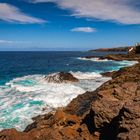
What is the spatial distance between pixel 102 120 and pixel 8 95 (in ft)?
70.1

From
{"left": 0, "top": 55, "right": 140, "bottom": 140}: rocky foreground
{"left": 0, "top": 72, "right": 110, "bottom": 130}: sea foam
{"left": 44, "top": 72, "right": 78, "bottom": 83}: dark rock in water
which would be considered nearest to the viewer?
{"left": 0, "top": 55, "right": 140, "bottom": 140}: rocky foreground

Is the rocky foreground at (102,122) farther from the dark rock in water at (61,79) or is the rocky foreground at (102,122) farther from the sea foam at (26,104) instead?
the dark rock in water at (61,79)

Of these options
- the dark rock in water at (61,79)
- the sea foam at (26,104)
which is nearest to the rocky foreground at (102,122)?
the sea foam at (26,104)

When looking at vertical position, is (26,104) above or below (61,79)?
below

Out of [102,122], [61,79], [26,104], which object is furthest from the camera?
[61,79]

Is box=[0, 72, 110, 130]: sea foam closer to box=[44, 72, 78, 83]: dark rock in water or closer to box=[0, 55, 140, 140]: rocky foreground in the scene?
box=[44, 72, 78, 83]: dark rock in water

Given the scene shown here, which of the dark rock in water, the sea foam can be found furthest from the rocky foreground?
the dark rock in water

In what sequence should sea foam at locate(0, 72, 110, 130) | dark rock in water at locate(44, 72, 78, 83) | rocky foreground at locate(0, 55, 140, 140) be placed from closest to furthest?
rocky foreground at locate(0, 55, 140, 140) < sea foam at locate(0, 72, 110, 130) < dark rock in water at locate(44, 72, 78, 83)

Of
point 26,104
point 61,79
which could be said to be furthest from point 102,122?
point 61,79

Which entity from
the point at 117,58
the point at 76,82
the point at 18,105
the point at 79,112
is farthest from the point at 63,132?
the point at 117,58

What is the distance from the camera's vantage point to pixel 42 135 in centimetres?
1105

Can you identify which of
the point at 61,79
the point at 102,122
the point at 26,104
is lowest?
the point at 26,104

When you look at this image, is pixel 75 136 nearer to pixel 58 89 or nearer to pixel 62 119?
pixel 62 119

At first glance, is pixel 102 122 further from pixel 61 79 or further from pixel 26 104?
pixel 61 79
